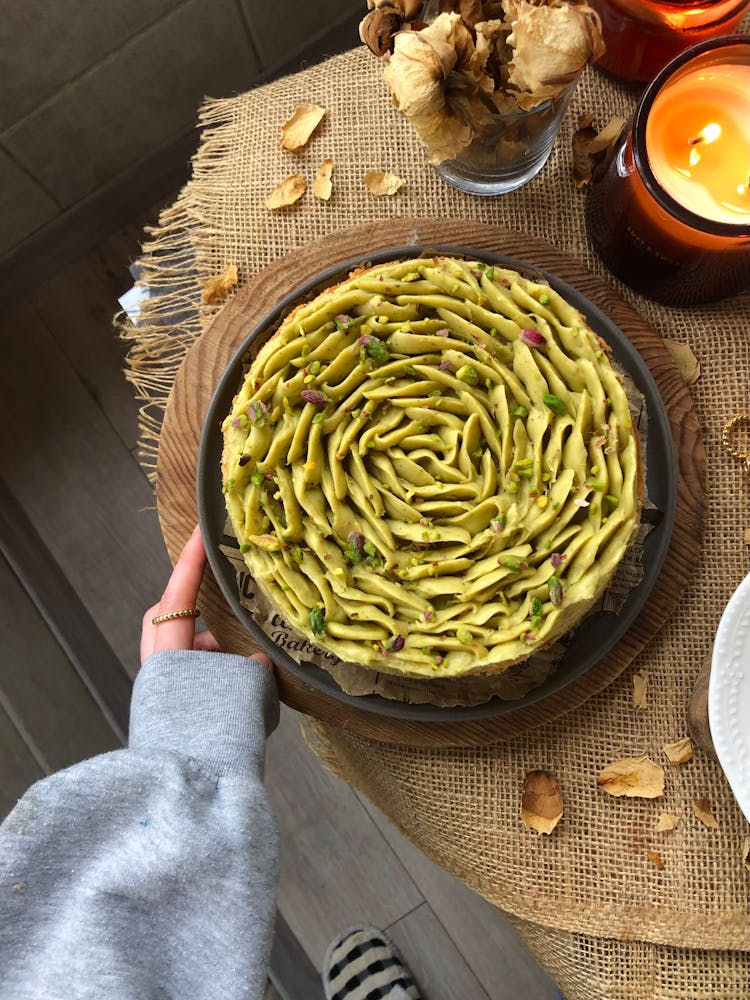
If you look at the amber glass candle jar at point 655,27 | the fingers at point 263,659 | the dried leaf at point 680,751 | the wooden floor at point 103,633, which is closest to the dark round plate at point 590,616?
the fingers at point 263,659

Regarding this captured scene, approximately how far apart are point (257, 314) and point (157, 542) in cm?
76

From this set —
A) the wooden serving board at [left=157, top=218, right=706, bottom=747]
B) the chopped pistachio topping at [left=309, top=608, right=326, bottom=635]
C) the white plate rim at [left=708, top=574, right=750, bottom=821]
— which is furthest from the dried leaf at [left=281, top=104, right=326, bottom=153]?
the white plate rim at [left=708, top=574, right=750, bottom=821]

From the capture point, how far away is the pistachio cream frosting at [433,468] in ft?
2.57

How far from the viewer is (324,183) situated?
41.4 inches

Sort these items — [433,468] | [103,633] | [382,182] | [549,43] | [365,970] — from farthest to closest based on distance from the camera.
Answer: [103,633] → [365,970] → [382,182] → [433,468] → [549,43]

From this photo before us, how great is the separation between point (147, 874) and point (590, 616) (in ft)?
1.74

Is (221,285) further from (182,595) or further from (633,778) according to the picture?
(633,778)

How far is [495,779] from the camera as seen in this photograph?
38.1 inches

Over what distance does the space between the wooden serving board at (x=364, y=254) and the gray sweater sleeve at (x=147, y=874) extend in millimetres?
138

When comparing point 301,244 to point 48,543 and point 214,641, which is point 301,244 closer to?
point 214,641

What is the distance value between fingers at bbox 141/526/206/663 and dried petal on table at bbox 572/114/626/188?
637mm

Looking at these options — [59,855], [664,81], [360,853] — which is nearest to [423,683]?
[59,855]

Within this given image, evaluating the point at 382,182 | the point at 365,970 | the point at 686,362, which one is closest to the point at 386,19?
the point at 382,182

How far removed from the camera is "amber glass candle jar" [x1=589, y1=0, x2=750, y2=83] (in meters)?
0.88
